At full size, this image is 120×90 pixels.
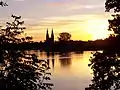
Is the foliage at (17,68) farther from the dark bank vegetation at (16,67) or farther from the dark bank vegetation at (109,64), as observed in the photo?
the dark bank vegetation at (109,64)

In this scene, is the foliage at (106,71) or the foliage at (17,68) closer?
the foliage at (17,68)

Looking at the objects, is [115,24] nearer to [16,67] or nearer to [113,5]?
[113,5]

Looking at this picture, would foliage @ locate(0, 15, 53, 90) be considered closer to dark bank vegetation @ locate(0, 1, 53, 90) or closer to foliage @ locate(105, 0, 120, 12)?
dark bank vegetation @ locate(0, 1, 53, 90)

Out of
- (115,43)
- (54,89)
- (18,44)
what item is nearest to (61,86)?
(54,89)

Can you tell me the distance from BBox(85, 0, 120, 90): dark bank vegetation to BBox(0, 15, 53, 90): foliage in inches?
145

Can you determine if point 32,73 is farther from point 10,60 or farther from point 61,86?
point 61,86

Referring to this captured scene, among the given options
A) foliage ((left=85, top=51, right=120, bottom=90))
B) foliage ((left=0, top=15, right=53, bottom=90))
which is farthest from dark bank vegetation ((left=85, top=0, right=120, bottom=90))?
foliage ((left=0, top=15, right=53, bottom=90))

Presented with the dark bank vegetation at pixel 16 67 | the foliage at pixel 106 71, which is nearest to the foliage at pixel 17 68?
the dark bank vegetation at pixel 16 67

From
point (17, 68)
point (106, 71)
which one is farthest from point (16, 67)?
point (106, 71)

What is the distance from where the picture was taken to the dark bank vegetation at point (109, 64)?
14.6 m

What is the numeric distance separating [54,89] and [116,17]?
3424 centimetres

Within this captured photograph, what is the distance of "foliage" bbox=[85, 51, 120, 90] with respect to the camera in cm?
1459

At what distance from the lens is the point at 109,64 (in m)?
14.9

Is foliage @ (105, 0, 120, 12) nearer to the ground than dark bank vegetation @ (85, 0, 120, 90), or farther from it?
farther from it
